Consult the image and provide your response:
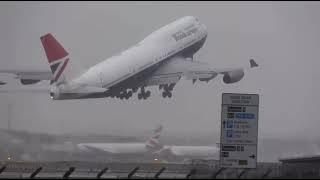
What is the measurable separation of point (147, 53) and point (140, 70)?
4.42 meters

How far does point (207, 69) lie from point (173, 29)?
940 cm

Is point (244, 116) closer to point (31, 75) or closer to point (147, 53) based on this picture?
point (31, 75)

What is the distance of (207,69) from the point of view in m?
93.8

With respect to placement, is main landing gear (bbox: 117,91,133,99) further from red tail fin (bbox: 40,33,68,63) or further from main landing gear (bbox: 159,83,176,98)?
red tail fin (bbox: 40,33,68,63)

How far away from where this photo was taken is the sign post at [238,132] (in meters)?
46.3

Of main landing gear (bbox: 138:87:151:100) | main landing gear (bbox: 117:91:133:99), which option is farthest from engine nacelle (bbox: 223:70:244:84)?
main landing gear (bbox: 117:91:133:99)

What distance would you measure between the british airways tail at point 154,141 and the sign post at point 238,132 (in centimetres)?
3479

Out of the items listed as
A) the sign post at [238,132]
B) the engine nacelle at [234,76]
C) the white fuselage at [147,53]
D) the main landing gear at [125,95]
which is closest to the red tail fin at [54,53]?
the white fuselage at [147,53]

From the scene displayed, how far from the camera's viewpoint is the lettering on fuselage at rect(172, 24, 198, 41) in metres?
100

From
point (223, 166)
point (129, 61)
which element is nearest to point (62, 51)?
point (129, 61)

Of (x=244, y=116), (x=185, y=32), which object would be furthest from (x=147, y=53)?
(x=244, y=116)

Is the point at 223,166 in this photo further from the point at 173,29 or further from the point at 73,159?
the point at 173,29

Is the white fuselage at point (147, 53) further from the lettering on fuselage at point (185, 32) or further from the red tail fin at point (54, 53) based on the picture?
the red tail fin at point (54, 53)

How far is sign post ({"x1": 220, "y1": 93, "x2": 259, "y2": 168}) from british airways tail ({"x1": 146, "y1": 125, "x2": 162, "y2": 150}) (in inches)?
1370
